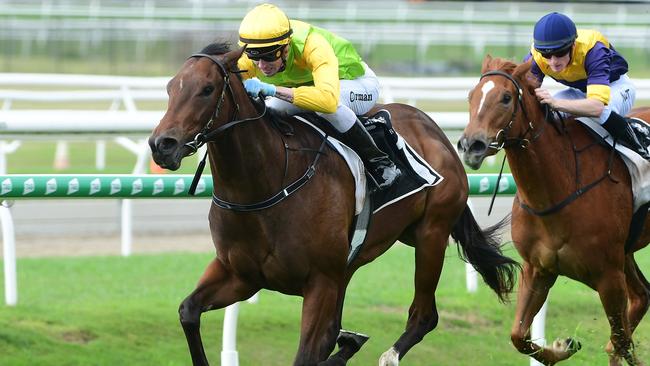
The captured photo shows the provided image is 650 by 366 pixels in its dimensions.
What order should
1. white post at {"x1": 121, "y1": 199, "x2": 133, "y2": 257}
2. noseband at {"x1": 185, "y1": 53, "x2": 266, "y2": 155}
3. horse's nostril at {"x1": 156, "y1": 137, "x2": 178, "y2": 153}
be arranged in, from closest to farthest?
horse's nostril at {"x1": 156, "y1": 137, "x2": 178, "y2": 153} → noseband at {"x1": 185, "y1": 53, "x2": 266, "y2": 155} → white post at {"x1": 121, "y1": 199, "x2": 133, "y2": 257}

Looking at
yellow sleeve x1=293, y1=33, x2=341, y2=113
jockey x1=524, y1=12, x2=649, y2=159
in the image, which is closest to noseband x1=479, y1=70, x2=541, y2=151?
jockey x1=524, y1=12, x2=649, y2=159

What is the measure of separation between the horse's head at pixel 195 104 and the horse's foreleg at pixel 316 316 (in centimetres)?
86

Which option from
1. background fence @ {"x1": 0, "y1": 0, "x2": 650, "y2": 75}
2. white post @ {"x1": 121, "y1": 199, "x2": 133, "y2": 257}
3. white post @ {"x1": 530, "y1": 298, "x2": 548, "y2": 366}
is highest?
white post @ {"x1": 530, "y1": 298, "x2": 548, "y2": 366}

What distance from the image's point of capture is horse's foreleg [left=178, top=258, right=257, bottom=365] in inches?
206

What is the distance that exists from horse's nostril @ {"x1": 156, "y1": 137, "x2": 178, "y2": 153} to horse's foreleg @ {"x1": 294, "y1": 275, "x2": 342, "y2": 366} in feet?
3.25

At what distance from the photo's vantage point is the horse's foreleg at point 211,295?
523cm

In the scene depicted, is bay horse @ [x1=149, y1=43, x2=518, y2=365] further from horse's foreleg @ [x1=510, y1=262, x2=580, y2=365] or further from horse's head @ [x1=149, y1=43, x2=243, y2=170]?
horse's foreleg @ [x1=510, y1=262, x2=580, y2=365]

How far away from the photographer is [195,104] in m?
4.64

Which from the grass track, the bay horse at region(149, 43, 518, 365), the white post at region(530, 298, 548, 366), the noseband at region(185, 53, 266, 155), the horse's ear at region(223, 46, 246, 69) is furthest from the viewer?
the white post at region(530, 298, 548, 366)

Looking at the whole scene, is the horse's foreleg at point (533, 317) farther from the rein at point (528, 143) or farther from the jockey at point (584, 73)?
the jockey at point (584, 73)

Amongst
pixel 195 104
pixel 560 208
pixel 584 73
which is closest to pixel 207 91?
pixel 195 104

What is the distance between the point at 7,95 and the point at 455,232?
5.33m

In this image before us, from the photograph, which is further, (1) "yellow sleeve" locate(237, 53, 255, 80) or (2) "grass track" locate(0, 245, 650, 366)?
(2) "grass track" locate(0, 245, 650, 366)

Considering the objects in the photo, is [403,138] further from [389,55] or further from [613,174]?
[389,55]
